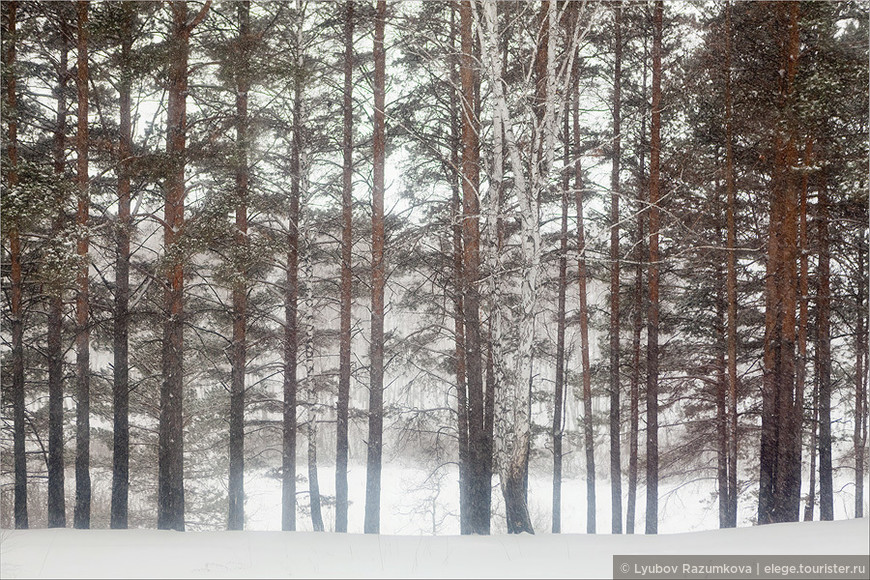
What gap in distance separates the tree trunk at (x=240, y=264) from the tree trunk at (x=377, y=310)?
2.15 meters

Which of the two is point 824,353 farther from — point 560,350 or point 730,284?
point 560,350

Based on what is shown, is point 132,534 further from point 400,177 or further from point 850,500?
point 850,500

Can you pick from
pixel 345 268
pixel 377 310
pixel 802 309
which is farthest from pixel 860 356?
pixel 345 268

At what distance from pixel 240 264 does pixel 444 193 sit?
20.3 feet

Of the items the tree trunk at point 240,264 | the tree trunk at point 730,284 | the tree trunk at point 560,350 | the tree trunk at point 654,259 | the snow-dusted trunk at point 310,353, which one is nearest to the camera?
the tree trunk at point 240,264

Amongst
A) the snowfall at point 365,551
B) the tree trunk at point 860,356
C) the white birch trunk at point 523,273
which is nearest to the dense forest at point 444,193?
the white birch trunk at point 523,273

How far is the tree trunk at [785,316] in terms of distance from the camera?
9305 millimetres

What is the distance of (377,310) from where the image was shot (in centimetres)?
1012

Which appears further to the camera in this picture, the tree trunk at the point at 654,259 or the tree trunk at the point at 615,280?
the tree trunk at the point at 615,280

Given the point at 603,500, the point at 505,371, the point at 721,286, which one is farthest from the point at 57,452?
the point at 603,500

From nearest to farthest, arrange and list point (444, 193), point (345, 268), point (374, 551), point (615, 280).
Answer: point (374, 551) → point (345, 268) → point (615, 280) → point (444, 193)

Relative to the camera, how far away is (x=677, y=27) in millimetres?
11656

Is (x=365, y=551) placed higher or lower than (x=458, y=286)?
lower

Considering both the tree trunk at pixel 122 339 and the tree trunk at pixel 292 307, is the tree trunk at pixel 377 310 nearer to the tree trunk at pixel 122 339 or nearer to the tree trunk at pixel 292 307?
the tree trunk at pixel 292 307
